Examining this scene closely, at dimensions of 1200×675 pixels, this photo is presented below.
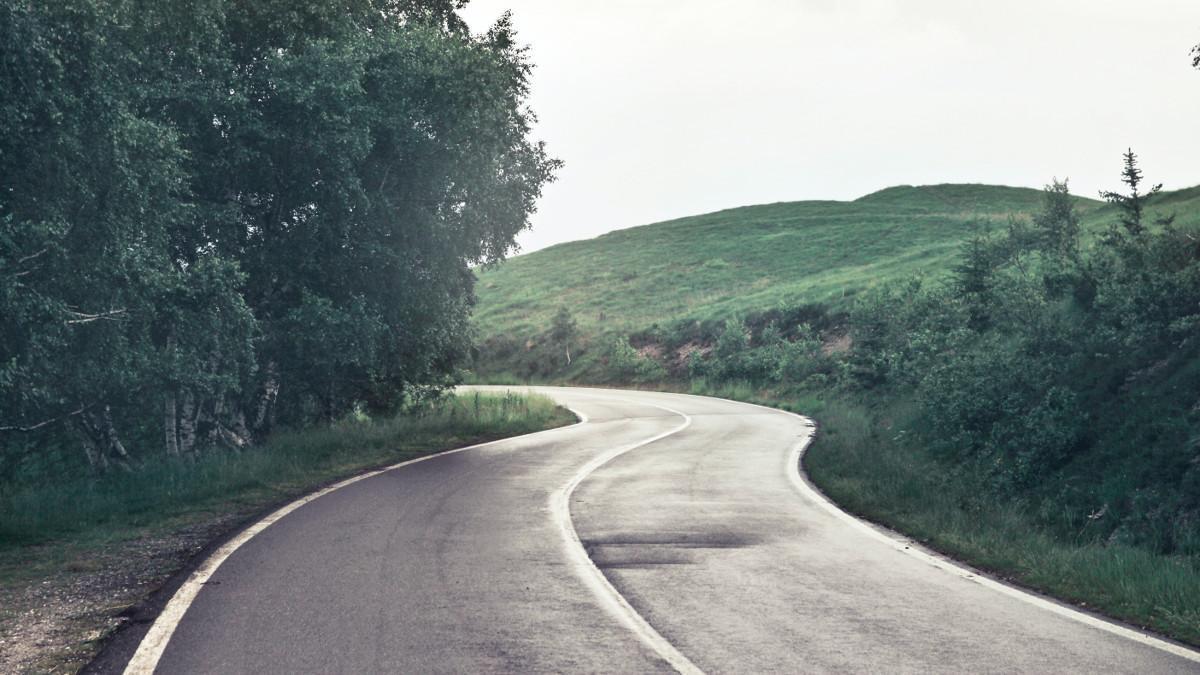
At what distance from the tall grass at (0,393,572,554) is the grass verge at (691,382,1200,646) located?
307 inches

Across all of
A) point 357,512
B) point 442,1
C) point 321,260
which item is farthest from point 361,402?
point 357,512

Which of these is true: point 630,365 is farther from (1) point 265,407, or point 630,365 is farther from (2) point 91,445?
(2) point 91,445

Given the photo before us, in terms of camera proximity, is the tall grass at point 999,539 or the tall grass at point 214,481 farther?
the tall grass at point 214,481

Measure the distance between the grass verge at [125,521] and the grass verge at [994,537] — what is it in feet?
23.7

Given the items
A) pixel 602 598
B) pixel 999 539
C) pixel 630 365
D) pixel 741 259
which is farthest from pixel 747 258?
pixel 602 598

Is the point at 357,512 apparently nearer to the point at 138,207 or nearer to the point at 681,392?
the point at 138,207

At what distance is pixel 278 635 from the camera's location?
6.30m

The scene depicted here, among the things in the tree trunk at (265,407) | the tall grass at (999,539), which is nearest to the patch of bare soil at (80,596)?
the tall grass at (999,539)

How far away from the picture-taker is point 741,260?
250ft

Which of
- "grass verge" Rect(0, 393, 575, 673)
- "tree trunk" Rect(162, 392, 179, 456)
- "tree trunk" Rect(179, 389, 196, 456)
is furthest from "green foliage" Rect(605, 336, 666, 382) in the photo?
"tree trunk" Rect(162, 392, 179, 456)

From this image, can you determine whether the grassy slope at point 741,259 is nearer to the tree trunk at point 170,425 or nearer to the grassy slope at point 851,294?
the grassy slope at point 851,294

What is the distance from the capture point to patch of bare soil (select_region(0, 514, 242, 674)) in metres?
6.01

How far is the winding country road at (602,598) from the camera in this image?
229 inches

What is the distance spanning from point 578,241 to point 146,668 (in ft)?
332
